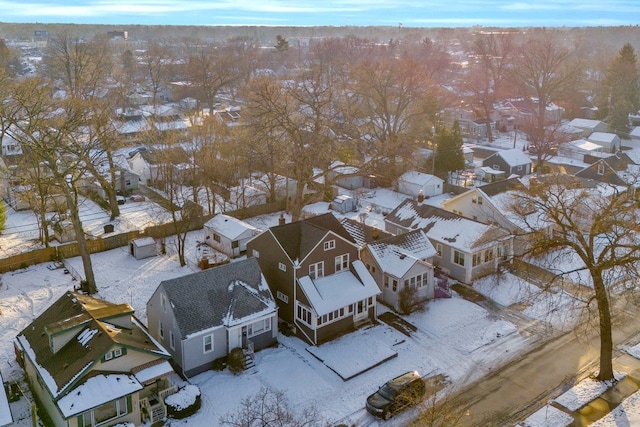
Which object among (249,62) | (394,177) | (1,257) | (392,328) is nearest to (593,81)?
(249,62)

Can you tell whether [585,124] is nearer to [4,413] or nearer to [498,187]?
[498,187]

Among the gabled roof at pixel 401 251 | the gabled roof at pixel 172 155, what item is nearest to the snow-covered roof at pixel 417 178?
the gabled roof at pixel 401 251

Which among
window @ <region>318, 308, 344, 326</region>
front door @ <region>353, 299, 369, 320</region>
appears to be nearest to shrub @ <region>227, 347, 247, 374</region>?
window @ <region>318, 308, 344, 326</region>

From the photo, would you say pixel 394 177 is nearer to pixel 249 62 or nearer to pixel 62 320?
pixel 62 320

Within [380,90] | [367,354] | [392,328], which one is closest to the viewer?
[367,354]

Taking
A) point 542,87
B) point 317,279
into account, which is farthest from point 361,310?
point 542,87

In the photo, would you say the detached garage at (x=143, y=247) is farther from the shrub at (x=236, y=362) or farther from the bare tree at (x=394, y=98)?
the bare tree at (x=394, y=98)
